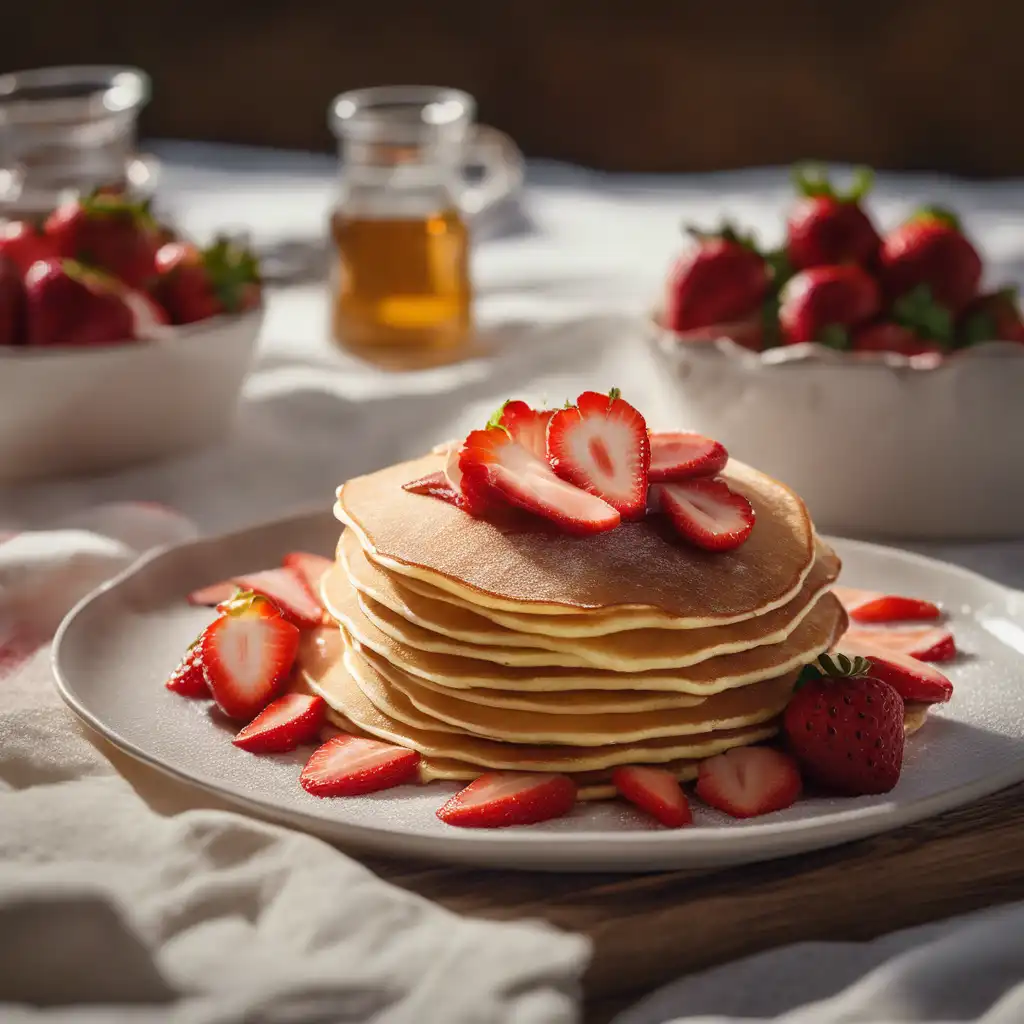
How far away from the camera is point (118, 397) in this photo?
1.79m

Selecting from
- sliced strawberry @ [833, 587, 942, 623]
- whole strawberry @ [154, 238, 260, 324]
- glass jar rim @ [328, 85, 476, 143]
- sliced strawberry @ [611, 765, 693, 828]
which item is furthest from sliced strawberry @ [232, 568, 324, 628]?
glass jar rim @ [328, 85, 476, 143]

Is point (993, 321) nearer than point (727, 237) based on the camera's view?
Yes

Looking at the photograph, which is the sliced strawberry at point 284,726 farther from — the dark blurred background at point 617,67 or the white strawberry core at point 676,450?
the dark blurred background at point 617,67

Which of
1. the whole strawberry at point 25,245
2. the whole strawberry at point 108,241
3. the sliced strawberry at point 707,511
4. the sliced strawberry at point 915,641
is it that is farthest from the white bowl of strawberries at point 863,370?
the whole strawberry at point 25,245

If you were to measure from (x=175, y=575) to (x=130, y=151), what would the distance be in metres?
1.01

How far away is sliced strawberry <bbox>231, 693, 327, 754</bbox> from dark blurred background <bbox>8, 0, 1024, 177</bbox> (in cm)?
361

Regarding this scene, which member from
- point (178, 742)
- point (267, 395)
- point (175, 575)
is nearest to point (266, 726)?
point (178, 742)

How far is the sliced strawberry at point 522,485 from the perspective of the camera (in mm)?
1075

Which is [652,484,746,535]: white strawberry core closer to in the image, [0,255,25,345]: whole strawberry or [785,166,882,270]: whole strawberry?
[785,166,882,270]: whole strawberry

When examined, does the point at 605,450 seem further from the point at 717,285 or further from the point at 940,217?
the point at 940,217

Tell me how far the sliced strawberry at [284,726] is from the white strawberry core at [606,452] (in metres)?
0.27

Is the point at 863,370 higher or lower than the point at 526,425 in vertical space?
lower

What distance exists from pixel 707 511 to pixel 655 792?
23 cm

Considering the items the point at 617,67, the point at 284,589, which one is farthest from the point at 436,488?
the point at 617,67
